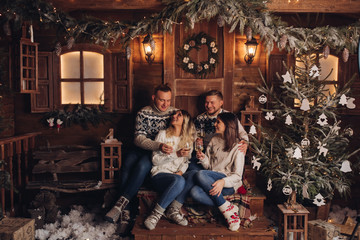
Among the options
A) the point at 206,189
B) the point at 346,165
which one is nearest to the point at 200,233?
the point at 206,189

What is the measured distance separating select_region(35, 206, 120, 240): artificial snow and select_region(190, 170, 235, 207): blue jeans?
1.27 meters

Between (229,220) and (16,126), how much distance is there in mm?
4188

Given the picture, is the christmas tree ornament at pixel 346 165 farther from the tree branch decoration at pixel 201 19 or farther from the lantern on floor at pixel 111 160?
the lantern on floor at pixel 111 160

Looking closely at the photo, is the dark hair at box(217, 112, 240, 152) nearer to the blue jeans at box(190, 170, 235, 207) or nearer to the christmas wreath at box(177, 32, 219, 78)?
the blue jeans at box(190, 170, 235, 207)

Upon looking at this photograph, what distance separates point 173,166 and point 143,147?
1.91ft

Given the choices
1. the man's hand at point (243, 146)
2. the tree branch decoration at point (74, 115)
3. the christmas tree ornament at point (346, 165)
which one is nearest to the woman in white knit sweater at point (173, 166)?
the man's hand at point (243, 146)

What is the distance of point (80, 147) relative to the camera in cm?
601

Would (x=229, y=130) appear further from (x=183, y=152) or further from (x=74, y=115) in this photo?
(x=74, y=115)

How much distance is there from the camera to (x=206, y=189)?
4.45 meters

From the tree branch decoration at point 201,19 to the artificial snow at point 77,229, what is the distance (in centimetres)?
273

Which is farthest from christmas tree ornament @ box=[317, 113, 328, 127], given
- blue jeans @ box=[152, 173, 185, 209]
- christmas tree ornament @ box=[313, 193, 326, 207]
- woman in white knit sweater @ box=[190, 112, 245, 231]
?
blue jeans @ box=[152, 173, 185, 209]

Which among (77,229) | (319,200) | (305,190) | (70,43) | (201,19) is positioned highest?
(201,19)

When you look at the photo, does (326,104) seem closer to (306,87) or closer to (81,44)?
(306,87)

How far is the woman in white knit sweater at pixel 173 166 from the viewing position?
14.6 ft
